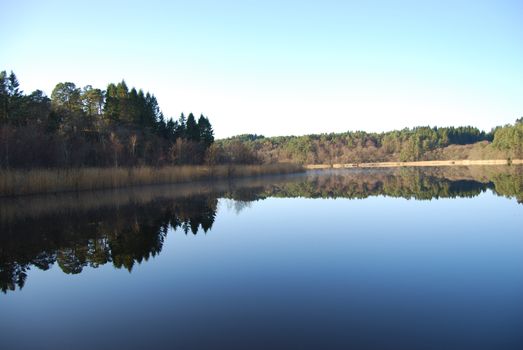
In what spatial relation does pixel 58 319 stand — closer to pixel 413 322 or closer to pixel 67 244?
pixel 413 322

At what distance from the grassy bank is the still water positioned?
7300 millimetres

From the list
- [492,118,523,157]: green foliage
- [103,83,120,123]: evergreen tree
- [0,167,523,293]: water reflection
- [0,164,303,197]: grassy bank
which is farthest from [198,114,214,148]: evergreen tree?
[492,118,523,157]: green foliage

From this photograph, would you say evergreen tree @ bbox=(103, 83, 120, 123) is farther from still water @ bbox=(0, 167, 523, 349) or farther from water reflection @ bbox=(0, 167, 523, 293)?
still water @ bbox=(0, 167, 523, 349)

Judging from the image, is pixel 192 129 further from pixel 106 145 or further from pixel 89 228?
pixel 89 228

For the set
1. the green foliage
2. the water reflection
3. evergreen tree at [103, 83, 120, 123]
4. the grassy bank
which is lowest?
the water reflection

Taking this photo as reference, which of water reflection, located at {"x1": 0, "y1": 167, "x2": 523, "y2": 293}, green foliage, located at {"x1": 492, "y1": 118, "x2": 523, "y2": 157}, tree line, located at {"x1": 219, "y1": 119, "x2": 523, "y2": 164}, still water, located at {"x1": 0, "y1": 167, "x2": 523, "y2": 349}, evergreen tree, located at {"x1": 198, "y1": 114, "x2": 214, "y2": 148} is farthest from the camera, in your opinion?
tree line, located at {"x1": 219, "y1": 119, "x2": 523, "y2": 164}

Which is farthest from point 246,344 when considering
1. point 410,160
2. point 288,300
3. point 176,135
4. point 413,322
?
point 410,160

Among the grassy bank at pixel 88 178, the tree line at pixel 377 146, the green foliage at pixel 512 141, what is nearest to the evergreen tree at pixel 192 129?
the grassy bank at pixel 88 178

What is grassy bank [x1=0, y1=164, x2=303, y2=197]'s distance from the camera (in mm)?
18781

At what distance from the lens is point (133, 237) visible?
9.49m

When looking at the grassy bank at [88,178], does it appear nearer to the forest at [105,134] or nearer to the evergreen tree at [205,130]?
the forest at [105,134]

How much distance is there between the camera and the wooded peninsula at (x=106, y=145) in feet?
72.2

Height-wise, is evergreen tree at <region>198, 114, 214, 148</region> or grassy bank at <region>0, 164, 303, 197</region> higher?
evergreen tree at <region>198, 114, 214, 148</region>

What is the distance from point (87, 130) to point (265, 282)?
35733 millimetres
